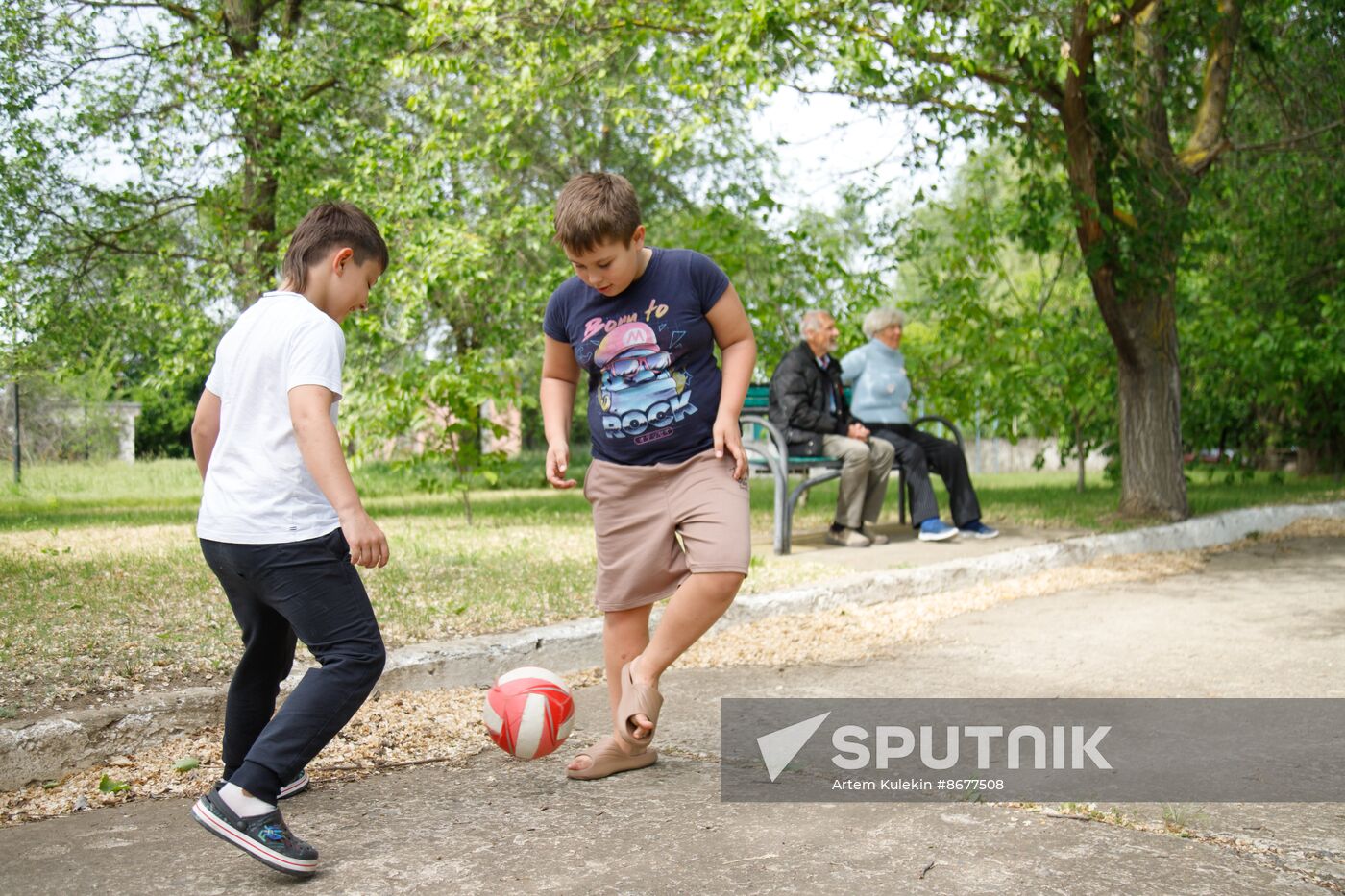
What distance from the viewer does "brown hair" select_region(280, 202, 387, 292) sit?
126 inches

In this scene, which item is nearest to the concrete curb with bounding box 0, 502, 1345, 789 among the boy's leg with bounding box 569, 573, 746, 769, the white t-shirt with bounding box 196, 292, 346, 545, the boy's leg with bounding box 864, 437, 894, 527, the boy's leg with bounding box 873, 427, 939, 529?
the boy's leg with bounding box 873, 427, 939, 529

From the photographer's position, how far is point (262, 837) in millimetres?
2873

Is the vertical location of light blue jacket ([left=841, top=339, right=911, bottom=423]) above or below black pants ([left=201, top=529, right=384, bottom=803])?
above

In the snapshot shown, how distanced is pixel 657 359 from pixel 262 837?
1.66 meters

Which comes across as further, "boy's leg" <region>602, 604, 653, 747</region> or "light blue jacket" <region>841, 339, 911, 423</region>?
"light blue jacket" <region>841, 339, 911, 423</region>

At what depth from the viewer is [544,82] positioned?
9680 millimetres

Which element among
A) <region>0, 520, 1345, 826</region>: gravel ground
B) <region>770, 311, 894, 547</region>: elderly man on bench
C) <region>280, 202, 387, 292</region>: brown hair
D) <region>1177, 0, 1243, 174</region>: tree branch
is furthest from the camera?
<region>1177, 0, 1243, 174</region>: tree branch

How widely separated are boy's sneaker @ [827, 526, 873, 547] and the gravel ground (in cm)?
139

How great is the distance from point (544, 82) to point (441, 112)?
3.35 feet

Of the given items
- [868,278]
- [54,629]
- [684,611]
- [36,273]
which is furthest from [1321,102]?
[36,273]

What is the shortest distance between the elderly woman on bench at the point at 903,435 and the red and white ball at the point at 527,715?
5799mm

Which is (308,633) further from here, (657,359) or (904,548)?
(904,548)

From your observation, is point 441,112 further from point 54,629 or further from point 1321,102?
point 1321,102

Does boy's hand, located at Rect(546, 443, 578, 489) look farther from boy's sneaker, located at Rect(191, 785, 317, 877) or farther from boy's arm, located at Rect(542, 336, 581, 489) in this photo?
boy's sneaker, located at Rect(191, 785, 317, 877)
